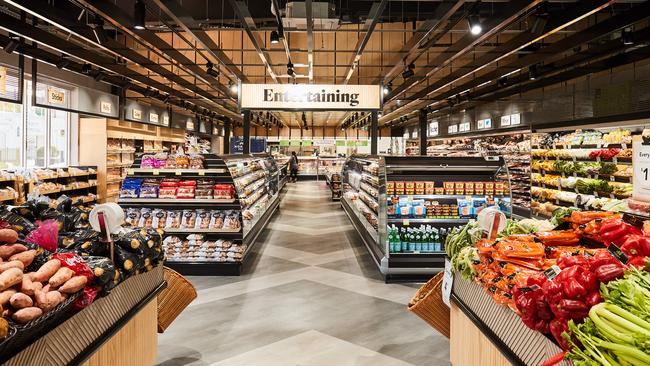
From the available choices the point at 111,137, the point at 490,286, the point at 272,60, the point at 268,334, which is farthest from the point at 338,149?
the point at 490,286

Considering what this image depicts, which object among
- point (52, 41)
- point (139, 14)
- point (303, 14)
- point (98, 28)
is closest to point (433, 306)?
point (303, 14)

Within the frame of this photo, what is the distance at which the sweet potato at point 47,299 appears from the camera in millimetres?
1795

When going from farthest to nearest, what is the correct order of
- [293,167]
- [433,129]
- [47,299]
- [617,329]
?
[293,167], [433,129], [47,299], [617,329]

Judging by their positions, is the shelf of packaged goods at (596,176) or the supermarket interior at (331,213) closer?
the supermarket interior at (331,213)

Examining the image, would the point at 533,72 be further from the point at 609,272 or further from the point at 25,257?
the point at 25,257

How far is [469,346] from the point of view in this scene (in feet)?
9.07

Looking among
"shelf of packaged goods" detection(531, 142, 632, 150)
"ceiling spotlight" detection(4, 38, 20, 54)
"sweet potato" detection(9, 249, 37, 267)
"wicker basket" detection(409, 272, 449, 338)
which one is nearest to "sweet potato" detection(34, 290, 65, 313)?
"sweet potato" detection(9, 249, 37, 267)

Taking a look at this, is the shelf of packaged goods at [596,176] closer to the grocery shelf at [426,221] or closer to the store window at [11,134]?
the grocery shelf at [426,221]

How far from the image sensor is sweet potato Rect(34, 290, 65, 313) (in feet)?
5.89

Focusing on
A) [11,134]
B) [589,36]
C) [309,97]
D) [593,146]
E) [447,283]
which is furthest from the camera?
[11,134]

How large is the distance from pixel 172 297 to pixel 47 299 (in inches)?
74.7

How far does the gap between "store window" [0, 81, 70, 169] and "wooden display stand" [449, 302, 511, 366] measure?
376 inches

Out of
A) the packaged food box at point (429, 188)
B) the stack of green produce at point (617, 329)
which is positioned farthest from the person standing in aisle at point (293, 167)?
the stack of green produce at point (617, 329)

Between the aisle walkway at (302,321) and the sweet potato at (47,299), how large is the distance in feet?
6.78
